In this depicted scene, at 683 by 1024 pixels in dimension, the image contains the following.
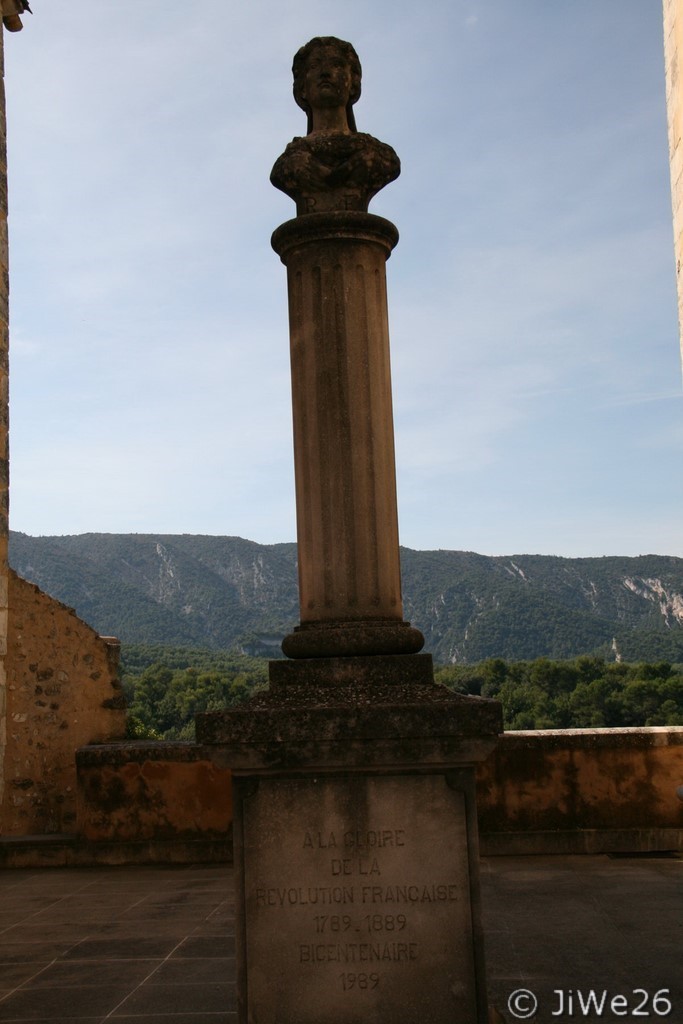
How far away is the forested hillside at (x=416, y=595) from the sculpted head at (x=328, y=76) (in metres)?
53.1

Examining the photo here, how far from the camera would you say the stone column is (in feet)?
11.1

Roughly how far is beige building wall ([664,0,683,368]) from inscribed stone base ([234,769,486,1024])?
4018mm

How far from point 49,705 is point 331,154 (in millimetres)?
6291

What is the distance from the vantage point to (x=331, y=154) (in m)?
3.62

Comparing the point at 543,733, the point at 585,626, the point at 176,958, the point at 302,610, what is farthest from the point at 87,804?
the point at 585,626

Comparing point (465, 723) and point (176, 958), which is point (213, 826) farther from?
point (465, 723)

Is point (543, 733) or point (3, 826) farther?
point (3, 826)

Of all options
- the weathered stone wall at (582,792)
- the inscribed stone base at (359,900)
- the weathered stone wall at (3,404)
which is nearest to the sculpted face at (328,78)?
the inscribed stone base at (359,900)

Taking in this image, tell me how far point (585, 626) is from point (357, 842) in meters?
63.6

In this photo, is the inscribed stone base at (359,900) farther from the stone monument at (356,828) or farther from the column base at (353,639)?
the column base at (353,639)

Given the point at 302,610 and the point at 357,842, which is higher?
the point at 302,610

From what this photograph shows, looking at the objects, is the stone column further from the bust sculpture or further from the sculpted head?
the sculpted head

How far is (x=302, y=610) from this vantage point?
3.51m

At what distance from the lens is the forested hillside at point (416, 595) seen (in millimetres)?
62906
